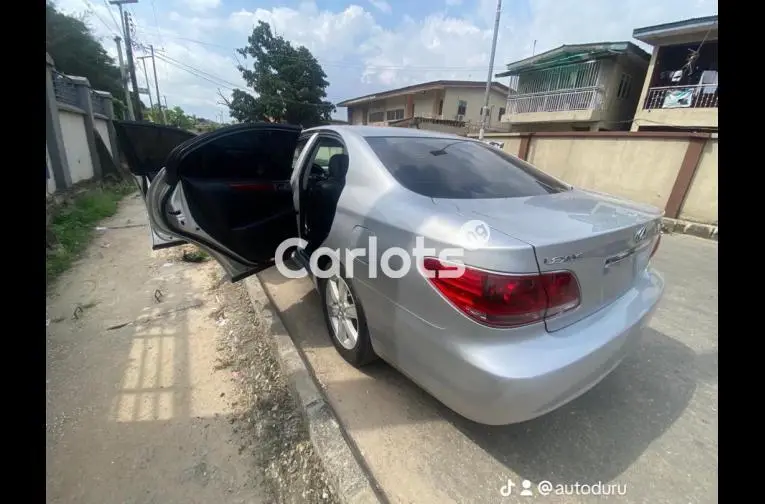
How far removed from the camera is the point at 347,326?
2232 mm

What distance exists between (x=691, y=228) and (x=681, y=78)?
330 inches

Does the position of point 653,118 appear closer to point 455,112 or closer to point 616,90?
point 616,90

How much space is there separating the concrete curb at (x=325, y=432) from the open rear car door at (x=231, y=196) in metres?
0.75

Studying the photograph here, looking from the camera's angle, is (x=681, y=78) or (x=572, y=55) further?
(x=572, y=55)

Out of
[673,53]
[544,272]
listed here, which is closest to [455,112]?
[673,53]

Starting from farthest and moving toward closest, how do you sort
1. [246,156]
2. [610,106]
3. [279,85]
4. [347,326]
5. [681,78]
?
1. [279,85]
2. [610,106]
3. [681,78]
4. [246,156]
5. [347,326]

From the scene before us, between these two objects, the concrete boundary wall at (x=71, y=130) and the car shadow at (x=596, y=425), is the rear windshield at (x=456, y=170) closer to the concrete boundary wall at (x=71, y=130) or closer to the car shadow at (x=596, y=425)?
the car shadow at (x=596, y=425)

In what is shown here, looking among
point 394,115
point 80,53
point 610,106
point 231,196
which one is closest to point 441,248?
point 231,196

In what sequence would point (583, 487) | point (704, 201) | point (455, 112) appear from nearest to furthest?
point (583, 487)
point (704, 201)
point (455, 112)

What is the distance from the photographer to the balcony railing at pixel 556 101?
43.7 ft

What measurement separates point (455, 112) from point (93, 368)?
21611 mm

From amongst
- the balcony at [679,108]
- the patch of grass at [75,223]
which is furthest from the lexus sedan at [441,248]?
the balcony at [679,108]

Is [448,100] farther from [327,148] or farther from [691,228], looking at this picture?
[327,148]

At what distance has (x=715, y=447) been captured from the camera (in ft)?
5.89
